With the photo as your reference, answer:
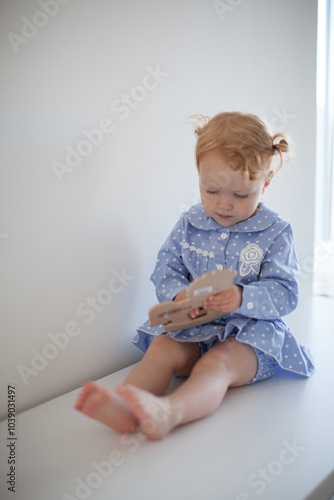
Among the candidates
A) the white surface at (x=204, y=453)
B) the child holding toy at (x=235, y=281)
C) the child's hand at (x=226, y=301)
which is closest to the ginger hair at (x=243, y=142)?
the child holding toy at (x=235, y=281)

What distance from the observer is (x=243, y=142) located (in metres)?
1.02

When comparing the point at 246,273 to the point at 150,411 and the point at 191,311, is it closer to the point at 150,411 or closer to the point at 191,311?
the point at 191,311

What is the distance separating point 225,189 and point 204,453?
1.70 feet

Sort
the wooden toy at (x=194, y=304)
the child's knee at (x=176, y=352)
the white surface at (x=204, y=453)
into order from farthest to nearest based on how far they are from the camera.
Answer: the child's knee at (x=176, y=352) → the wooden toy at (x=194, y=304) → the white surface at (x=204, y=453)

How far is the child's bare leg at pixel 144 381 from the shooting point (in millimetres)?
800

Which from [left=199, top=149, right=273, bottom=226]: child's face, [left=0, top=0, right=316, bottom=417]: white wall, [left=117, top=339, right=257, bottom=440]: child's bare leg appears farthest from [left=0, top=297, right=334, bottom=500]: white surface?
[left=199, top=149, right=273, bottom=226]: child's face

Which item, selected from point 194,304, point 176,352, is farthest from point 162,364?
point 194,304

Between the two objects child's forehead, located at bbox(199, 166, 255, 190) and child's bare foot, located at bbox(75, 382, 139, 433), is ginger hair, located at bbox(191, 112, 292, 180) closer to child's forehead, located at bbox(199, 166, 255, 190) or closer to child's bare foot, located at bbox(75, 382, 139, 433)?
child's forehead, located at bbox(199, 166, 255, 190)

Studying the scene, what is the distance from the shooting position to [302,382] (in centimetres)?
108

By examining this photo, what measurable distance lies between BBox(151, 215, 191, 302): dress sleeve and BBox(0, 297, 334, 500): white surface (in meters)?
0.27

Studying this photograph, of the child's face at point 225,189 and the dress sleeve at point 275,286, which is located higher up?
the child's face at point 225,189

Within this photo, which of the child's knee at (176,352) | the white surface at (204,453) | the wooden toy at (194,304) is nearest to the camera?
the white surface at (204,453)

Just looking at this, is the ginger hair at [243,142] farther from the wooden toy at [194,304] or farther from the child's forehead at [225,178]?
the wooden toy at [194,304]

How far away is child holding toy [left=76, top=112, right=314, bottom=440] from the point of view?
981 millimetres
